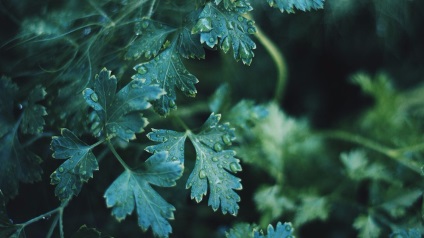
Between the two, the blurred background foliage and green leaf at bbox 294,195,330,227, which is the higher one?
the blurred background foliage

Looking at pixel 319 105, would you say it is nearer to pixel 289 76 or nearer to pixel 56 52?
pixel 289 76

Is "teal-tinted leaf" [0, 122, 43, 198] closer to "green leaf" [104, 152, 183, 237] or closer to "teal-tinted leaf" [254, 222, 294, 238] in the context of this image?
"green leaf" [104, 152, 183, 237]

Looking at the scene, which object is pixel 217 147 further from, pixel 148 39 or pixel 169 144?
pixel 148 39

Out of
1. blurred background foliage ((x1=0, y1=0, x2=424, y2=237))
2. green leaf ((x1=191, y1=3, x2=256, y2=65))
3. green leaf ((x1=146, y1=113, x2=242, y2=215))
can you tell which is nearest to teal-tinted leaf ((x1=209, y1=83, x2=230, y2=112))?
blurred background foliage ((x1=0, y1=0, x2=424, y2=237))

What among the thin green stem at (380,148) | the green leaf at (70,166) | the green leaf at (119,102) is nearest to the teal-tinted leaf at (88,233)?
the green leaf at (70,166)

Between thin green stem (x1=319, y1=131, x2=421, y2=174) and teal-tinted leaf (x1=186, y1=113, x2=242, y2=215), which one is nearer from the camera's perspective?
teal-tinted leaf (x1=186, y1=113, x2=242, y2=215)

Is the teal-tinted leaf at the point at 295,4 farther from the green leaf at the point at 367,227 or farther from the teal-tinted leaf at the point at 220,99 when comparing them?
the green leaf at the point at 367,227

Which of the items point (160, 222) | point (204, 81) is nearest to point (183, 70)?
point (160, 222)
